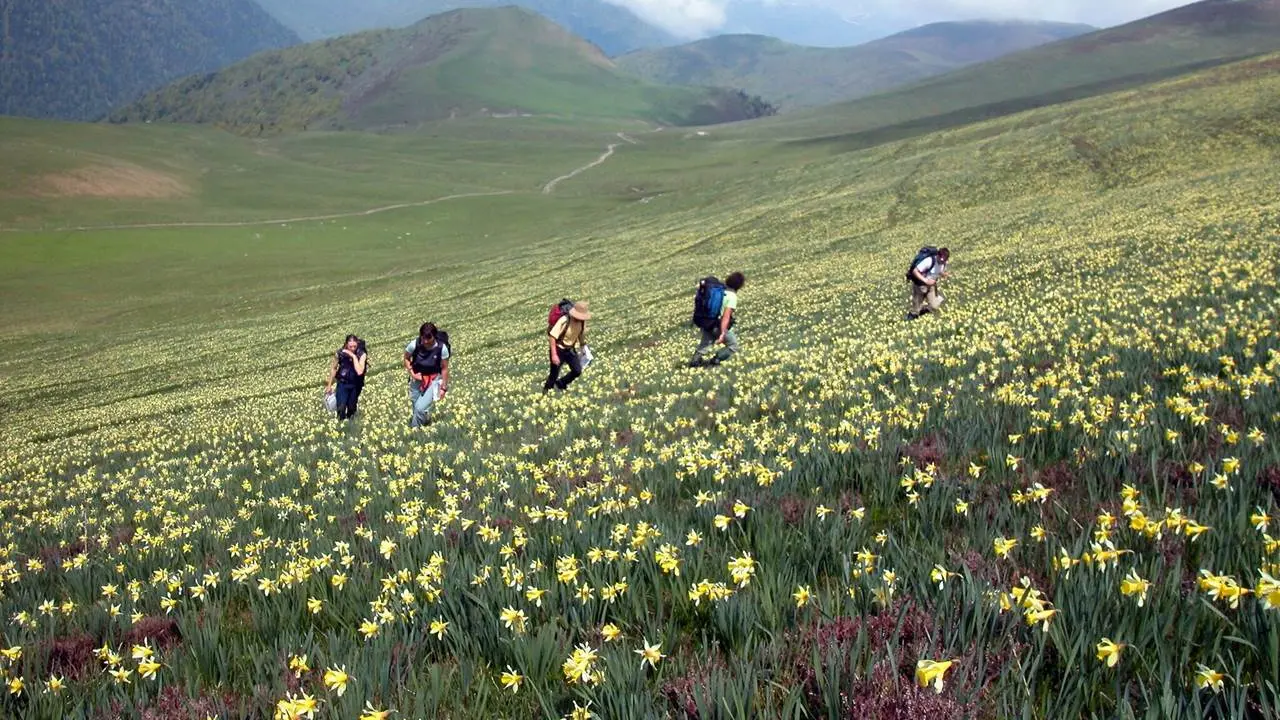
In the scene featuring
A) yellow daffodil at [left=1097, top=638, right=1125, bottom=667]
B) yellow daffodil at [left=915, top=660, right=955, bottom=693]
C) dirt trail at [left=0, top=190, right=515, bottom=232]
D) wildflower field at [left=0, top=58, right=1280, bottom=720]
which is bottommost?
wildflower field at [left=0, top=58, right=1280, bottom=720]

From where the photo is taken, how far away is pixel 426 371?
1681cm

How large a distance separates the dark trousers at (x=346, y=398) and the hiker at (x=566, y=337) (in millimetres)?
5016

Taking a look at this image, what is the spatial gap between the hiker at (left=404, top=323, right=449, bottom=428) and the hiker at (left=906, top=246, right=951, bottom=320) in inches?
482

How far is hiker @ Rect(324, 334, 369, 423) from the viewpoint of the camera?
18500mm

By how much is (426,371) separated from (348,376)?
3.11m

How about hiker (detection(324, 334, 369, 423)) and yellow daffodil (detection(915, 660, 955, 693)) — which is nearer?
yellow daffodil (detection(915, 660, 955, 693))

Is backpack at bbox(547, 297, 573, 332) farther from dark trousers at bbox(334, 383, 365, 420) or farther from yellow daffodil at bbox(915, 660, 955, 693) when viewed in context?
yellow daffodil at bbox(915, 660, 955, 693)

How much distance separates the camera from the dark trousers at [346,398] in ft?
62.1

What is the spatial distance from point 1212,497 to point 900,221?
53.6 meters

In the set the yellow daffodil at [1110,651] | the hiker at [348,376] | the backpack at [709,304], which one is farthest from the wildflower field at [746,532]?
the backpack at [709,304]

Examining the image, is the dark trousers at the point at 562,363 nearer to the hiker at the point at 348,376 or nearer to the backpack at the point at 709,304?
the backpack at the point at 709,304

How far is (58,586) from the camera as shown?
7000mm

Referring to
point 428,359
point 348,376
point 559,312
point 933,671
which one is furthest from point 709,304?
point 933,671

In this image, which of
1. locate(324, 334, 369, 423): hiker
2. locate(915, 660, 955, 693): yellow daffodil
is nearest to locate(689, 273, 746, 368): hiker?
locate(324, 334, 369, 423): hiker
